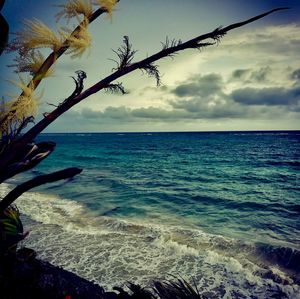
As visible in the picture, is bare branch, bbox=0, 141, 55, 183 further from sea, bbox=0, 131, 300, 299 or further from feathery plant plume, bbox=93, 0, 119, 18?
sea, bbox=0, 131, 300, 299

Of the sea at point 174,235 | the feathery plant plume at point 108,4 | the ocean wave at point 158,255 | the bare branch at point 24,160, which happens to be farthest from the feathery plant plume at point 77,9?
the ocean wave at point 158,255

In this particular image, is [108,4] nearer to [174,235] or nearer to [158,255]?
[158,255]

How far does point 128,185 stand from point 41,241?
1218 centimetres

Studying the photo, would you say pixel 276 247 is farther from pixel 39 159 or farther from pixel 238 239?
pixel 39 159

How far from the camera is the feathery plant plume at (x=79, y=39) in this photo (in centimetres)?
263

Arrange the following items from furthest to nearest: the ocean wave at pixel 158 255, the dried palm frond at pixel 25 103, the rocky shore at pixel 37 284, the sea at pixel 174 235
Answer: the sea at pixel 174 235
the ocean wave at pixel 158 255
the rocky shore at pixel 37 284
the dried palm frond at pixel 25 103

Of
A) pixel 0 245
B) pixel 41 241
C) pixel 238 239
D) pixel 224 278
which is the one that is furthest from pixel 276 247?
pixel 0 245

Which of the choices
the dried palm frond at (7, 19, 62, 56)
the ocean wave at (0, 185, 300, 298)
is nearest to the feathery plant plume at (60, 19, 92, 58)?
the dried palm frond at (7, 19, 62, 56)

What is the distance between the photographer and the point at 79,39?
266 centimetres

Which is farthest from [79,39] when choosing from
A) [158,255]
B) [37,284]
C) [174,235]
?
[174,235]

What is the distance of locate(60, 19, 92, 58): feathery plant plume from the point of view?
8.62 ft

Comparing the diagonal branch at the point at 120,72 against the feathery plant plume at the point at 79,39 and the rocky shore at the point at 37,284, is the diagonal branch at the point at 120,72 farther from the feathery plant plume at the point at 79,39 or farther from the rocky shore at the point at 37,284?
the rocky shore at the point at 37,284

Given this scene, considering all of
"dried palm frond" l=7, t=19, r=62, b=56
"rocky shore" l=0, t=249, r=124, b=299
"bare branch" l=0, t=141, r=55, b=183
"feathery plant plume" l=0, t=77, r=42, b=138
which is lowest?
"rocky shore" l=0, t=249, r=124, b=299

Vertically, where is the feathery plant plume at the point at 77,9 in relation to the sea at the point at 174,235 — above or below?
above
